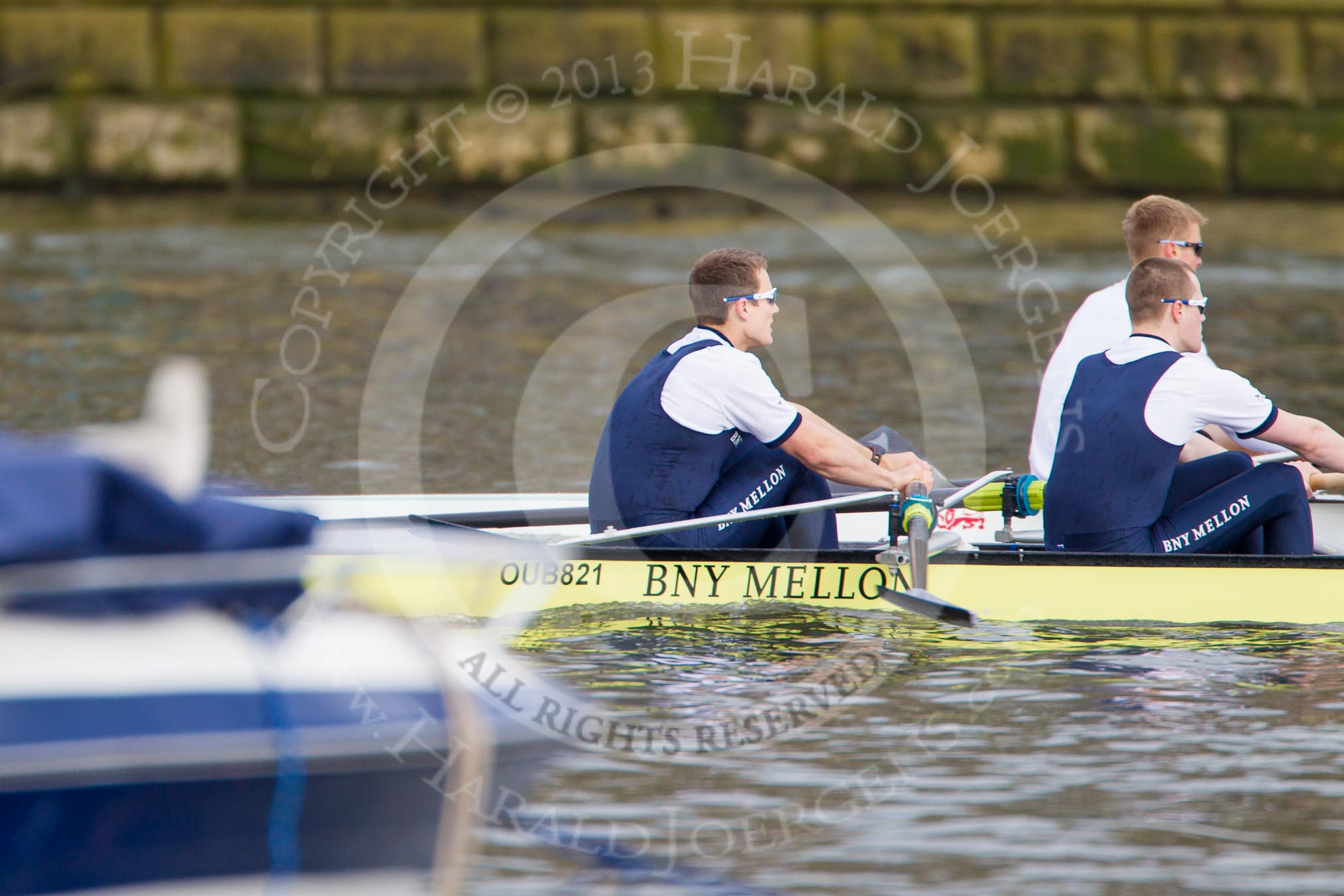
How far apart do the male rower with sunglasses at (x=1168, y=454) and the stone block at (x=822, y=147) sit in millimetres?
15176

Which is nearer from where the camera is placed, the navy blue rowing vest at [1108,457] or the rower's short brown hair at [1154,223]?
the navy blue rowing vest at [1108,457]

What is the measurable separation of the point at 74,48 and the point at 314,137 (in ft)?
9.44

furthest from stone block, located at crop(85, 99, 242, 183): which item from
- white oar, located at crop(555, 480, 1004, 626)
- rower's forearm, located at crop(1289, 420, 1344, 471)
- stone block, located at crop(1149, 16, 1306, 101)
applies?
rower's forearm, located at crop(1289, 420, 1344, 471)

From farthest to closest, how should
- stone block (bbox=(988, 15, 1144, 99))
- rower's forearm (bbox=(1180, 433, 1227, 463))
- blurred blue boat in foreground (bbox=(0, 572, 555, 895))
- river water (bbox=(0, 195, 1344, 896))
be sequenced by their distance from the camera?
stone block (bbox=(988, 15, 1144, 99)) → rower's forearm (bbox=(1180, 433, 1227, 463)) → river water (bbox=(0, 195, 1344, 896)) → blurred blue boat in foreground (bbox=(0, 572, 555, 895))

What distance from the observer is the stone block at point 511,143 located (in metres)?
21.5

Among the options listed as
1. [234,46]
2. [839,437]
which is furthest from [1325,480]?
[234,46]

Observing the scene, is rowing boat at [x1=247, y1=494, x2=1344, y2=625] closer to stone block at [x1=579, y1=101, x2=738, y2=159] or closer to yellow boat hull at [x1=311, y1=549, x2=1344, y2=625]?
yellow boat hull at [x1=311, y1=549, x2=1344, y2=625]

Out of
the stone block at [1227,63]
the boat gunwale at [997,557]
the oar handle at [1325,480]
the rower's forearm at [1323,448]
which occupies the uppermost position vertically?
the stone block at [1227,63]

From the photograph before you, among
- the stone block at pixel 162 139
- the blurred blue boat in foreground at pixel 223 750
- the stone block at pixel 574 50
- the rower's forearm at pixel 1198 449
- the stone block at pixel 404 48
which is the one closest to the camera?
the blurred blue boat in foreground at pixel 223 750

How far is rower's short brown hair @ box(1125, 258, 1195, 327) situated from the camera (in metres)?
6.49

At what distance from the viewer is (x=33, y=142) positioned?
2091 cm

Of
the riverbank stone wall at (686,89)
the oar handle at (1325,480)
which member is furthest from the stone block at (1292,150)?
the oar handle at (1325,480)

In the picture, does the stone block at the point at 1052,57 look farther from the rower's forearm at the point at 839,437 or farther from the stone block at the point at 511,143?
the rower's forearm at the point at 839,437

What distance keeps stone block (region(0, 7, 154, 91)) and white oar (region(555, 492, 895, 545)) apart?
52.9 ft
